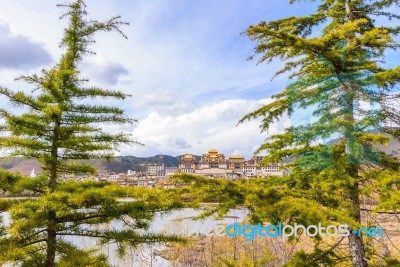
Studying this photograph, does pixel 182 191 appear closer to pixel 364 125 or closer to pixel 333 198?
pixel 333 198

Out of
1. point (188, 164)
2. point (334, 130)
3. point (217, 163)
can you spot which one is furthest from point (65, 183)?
point (188, 164)

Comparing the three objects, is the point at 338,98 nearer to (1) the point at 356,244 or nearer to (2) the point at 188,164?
(1) the point at 356,244

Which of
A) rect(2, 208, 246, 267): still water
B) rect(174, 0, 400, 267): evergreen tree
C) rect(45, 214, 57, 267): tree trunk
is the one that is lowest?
rect(2, 208, 246, 267): still water

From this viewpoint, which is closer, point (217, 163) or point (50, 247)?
point (50, 247)

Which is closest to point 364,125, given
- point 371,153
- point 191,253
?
point 371,153

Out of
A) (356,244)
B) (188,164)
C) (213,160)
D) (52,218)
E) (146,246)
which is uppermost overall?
(213,160)

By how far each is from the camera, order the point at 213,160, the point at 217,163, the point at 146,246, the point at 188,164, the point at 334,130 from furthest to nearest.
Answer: the point at 188,164 → the point at 213,160 → the point at 217,163 → the point at 146,246 → the point at 334,130

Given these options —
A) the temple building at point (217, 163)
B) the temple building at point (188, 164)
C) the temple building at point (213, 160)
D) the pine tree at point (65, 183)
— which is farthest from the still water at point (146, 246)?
the temple building at point (188, 164)

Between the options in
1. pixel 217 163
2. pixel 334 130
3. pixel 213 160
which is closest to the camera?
pixel 334 130

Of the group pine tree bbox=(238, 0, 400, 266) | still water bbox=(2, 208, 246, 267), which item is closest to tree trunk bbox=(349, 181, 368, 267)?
pine tree bbox=(238, 0, 400, 266)

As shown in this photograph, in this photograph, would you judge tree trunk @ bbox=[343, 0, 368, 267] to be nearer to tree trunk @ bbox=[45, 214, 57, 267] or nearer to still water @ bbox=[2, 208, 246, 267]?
still water @ bbox=[2, 208, 246, 267]

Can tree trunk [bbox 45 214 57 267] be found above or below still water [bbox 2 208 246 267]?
above

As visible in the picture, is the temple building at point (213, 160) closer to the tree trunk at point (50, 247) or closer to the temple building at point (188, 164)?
the temple building at point (188, 164)

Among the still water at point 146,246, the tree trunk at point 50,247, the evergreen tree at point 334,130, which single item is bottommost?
the still water at point 146,246
